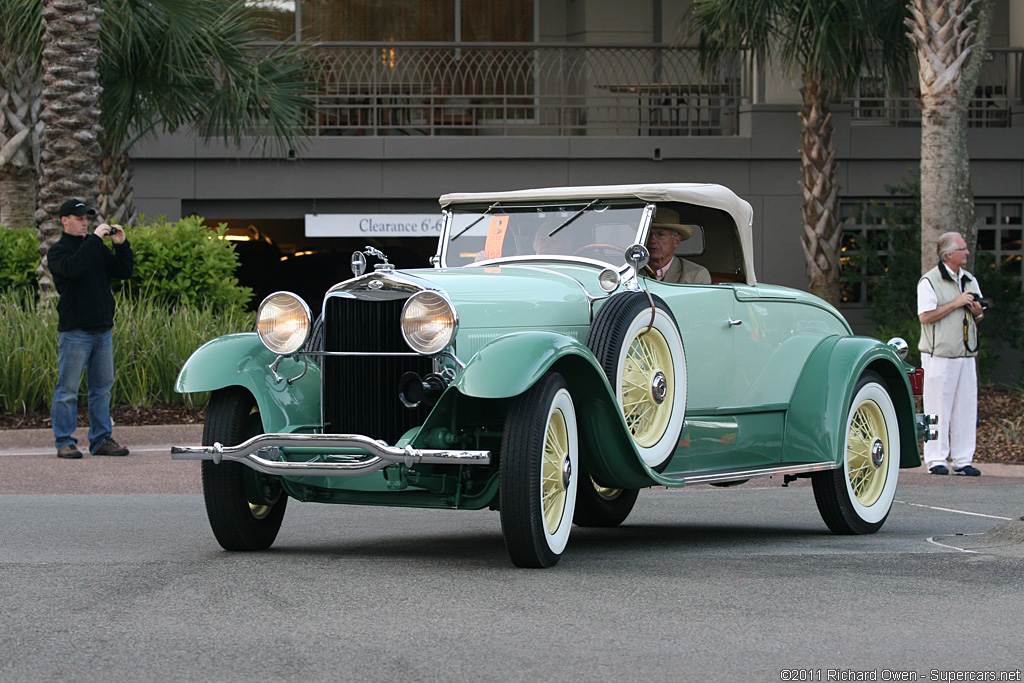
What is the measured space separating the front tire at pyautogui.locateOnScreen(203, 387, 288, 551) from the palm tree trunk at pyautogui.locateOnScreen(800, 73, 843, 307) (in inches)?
575

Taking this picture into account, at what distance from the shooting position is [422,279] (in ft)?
21.1

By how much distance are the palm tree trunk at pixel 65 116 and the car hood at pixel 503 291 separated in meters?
8.71

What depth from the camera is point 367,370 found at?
634 cm

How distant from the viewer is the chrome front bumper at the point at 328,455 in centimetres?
574

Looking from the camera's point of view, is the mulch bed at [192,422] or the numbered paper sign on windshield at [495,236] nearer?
the numbered paper sign on windshield at [495,236]

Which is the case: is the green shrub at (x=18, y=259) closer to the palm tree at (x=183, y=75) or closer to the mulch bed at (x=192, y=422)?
the mulch bed at (x=192, y=422)

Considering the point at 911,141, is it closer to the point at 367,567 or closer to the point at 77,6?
the point at 77,6

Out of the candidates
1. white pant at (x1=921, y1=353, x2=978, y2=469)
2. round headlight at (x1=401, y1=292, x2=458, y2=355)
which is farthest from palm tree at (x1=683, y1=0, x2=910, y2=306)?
round headlight at (x1=401, y1=292, x2=458, y2=355)

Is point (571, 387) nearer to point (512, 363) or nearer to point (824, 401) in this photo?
point (512, 363)

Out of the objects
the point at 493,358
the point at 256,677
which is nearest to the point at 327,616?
the point at 256,677

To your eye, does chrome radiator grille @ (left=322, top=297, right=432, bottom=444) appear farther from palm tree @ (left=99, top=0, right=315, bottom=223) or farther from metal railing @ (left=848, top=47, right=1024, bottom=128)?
metal railing @ (left=848, top=47, right=1024, bottom=128)

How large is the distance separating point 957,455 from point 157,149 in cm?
1417

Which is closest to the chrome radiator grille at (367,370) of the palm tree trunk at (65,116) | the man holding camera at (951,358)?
the man holding camera at (951,358)

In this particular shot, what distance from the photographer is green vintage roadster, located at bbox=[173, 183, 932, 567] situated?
19.5 feet
